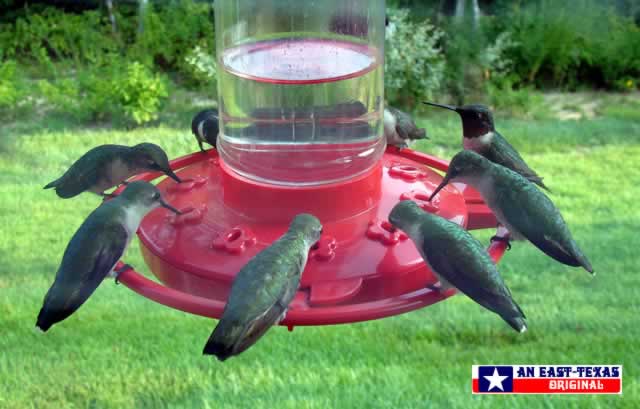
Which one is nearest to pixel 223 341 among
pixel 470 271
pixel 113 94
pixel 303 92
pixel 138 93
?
pixel 470 271

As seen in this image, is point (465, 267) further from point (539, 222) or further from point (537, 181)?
point (537, 181)

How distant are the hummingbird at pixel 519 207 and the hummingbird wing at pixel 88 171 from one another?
1.06m

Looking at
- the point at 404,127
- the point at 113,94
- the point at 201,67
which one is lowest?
the point at 113,94

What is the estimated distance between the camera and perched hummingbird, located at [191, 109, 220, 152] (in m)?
3.31

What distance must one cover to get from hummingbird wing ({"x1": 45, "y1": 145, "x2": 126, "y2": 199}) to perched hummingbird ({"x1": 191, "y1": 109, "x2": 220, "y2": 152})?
0.52 metres

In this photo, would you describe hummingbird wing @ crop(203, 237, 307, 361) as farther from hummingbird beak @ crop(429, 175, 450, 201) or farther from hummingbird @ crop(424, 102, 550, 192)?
hummingbird @ crop(424, 102, 550, 192)

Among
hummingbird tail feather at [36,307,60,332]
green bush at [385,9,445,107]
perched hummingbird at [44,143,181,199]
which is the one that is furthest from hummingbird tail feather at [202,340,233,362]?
green bush at [385,9,445,107]

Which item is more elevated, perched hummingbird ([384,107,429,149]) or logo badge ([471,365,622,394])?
perched hummingbird ([384,107,429,149])

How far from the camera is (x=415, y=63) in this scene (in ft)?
29.2

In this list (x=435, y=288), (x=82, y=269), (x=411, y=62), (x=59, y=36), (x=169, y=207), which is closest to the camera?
(x=435, y=288)

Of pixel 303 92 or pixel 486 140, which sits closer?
pixel 303 92

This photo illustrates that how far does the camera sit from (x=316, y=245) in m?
2.32

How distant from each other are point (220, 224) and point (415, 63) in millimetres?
6710

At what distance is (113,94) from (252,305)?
7050 mm
